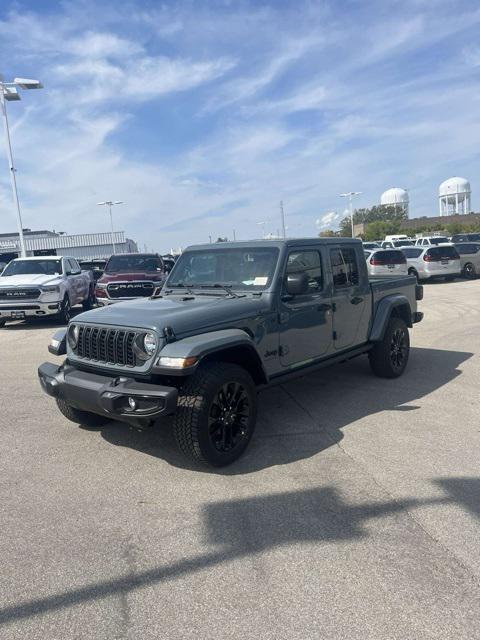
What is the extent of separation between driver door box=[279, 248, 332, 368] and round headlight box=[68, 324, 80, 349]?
1889 mm

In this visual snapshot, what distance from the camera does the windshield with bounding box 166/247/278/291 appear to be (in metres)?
5.06

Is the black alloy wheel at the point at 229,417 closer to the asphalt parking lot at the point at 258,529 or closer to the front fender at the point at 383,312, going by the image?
the asphalt parking lot at the point at 258,529

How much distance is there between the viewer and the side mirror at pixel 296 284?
4789 mm

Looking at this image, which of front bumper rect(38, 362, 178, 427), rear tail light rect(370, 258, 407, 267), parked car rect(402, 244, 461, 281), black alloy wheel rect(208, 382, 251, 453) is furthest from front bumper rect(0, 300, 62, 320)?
parked car rect(402, 244, 461, 281)

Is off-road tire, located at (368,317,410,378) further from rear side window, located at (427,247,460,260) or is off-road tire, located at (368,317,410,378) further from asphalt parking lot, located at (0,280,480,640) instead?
rear side window, located at (427,247,460,260)

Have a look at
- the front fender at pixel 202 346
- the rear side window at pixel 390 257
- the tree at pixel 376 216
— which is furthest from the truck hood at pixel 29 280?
the tree at pixel 376 216

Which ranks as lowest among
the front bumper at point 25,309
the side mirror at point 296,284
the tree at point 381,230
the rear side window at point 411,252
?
the front bumper at point 25,309

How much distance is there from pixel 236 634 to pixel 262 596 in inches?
11.4

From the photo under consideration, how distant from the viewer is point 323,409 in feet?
18.5

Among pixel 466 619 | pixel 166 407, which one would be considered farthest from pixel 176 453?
pixel 466 619

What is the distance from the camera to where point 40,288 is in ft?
40.5

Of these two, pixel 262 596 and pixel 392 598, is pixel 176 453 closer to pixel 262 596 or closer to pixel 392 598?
pixel 262 596

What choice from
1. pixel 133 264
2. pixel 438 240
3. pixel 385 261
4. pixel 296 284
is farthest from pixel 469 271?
pixel 296 284

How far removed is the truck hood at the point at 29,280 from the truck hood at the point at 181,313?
331 inches
